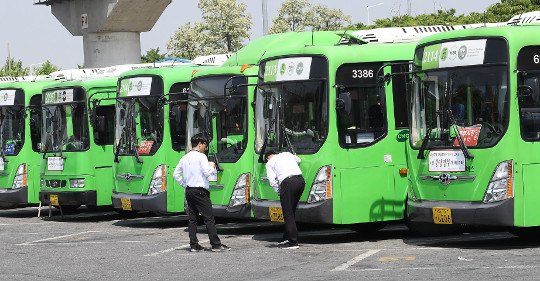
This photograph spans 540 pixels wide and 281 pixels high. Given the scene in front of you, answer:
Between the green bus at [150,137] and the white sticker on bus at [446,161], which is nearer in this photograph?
the white sticker on bus at [446,161]

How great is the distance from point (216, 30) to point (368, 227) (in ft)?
212

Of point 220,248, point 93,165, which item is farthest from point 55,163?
point 220,248

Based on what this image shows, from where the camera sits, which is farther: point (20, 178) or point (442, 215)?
point (20, 178)

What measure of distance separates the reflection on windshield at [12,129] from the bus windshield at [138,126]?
12.8 ft

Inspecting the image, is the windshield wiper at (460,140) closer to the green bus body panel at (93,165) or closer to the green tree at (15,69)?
the green bus body panel at (93,165)

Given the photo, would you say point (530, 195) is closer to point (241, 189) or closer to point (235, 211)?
point (241, 189)

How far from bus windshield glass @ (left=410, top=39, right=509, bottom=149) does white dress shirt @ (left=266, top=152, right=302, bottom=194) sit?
5.20 feet

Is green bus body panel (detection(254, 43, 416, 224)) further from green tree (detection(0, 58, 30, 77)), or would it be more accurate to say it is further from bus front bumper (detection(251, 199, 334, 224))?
green tree (detection(0, 58, 30, 77))

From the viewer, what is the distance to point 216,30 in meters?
79.8

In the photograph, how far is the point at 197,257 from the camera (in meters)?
14.4

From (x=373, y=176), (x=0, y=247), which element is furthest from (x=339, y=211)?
(x=0, y=247)

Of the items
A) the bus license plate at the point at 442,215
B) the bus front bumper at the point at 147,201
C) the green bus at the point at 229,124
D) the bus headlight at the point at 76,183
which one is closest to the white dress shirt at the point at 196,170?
the green bus at the point at 229,124

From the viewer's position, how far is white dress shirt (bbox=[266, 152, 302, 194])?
15.0 m

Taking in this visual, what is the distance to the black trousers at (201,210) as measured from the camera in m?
15.0
